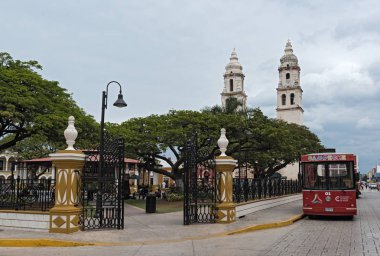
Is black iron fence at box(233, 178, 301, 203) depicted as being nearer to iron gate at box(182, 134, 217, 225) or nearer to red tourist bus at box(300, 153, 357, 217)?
iron gate at box(182, 134, 217, 225)

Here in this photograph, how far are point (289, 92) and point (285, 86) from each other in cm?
155

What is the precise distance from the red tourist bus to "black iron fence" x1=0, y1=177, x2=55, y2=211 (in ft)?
34.8

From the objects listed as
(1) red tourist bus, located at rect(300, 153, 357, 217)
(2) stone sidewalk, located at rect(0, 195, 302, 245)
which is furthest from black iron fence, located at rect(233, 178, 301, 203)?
(1) red tourist bus, located at rect(300, 153, 357, 217)

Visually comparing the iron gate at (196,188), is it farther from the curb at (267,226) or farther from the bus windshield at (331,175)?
the bus windshield at (331,175)

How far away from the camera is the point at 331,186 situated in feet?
56.5

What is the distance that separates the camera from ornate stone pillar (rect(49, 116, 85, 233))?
467 inches

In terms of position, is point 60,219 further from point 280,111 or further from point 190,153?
point 280,111

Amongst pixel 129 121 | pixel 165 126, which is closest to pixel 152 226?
pixel 165 126

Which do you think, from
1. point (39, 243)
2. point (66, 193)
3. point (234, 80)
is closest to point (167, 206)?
point (66, 193)

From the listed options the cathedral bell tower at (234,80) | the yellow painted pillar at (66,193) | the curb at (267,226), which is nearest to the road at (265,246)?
the curb at (267,226)

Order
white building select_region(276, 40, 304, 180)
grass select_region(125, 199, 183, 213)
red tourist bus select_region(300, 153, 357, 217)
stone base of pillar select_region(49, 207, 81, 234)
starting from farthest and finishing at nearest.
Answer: white building select_region(276, 40, 304, 180) → grass select_region(125, 199, 183, 213) → red tourist bus select_region(300, 153, 357, 217) → stone base of pillar select_region(49, 207, 81, 234)

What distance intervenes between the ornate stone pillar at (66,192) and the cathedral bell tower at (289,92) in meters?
77.8

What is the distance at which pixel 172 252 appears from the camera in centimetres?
977

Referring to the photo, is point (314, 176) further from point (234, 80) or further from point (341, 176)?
point (234, 80)
